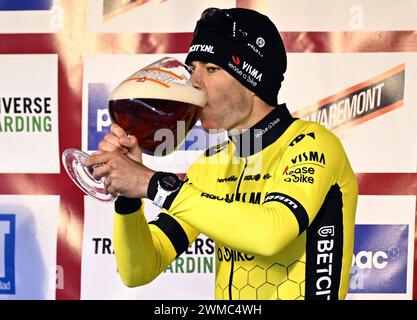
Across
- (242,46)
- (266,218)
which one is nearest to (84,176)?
(266,218)

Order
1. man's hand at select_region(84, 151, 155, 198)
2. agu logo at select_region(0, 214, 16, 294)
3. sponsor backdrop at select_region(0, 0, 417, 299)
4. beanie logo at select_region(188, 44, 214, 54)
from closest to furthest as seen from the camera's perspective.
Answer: man's hand at select_region(84, 151, 155, 198) → beanie logo at select_region(188, 44, 214, 54) → sponsor backdrop at select_region(0, 0, 417, 299) → agu logo at select_region(0, 214, 16, 294)

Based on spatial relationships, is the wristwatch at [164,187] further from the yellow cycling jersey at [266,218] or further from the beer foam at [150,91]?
the beer foam at [150,91]

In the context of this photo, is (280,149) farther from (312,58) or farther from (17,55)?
(17,55)

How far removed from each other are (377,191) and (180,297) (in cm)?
85

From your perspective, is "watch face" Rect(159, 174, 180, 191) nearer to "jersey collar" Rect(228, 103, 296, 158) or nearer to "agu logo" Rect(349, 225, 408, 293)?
"jersey collar" Rect(228, 103, 296, 158)

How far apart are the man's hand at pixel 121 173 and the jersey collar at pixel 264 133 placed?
0.51m

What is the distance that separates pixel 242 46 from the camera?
2350mm

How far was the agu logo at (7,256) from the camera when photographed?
10.7ft

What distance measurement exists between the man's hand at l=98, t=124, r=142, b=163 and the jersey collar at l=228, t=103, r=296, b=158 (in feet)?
1.60

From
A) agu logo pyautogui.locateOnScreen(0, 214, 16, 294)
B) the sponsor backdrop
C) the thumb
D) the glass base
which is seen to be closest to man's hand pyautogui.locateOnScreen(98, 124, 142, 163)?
the thumb

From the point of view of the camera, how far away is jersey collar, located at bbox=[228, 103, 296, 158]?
235 cm

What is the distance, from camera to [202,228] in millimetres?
1921

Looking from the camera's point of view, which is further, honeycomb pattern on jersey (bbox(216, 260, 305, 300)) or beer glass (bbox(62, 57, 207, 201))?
honeycomb pattern on jersey (bbox(216, 260, 305, 300))

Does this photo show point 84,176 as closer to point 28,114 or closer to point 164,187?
point 164,187
